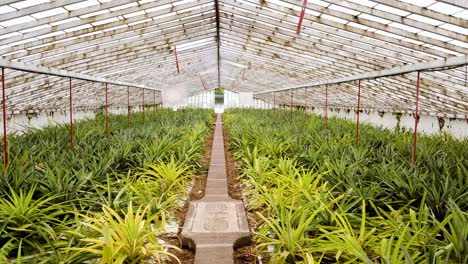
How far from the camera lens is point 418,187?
3.90 meters

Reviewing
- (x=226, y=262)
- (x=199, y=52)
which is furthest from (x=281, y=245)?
(x=199, y=52)

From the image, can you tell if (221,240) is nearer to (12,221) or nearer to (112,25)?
(12,221)

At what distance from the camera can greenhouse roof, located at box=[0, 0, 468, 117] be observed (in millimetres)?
5133

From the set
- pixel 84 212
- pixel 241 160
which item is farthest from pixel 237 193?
pixel 84 212

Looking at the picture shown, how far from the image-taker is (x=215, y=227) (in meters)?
3.96

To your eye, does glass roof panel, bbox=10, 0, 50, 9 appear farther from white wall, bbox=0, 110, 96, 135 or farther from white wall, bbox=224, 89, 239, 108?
white wall, bbox=224, 89, 239, 108

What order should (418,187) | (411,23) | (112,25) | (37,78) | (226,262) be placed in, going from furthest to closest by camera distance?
(37,78) → (112,25) → (411,23) → (418,187) → (226,262)

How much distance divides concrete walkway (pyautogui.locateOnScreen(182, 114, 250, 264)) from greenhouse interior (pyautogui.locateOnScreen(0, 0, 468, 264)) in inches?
0.8

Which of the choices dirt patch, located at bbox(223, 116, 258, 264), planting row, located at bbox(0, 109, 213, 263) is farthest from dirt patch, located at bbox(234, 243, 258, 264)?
planting row, located at bbox(0, 109, 213, 263)

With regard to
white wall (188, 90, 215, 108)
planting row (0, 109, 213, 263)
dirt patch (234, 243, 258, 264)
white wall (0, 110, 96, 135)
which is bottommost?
dirt patch (234, 243, 258, 264)

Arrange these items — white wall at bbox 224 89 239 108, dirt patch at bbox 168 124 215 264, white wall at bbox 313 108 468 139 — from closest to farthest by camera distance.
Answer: dirt patch at bbox 168 124 215 264
white wall at bbox 313 108 468 139
white wall at bbox 224 89 239 108

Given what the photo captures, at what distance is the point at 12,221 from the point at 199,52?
11.1 m

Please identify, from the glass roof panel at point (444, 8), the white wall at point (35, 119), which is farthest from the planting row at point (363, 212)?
the white wall at point (35, 119)

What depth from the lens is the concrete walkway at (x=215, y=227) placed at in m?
3.34
